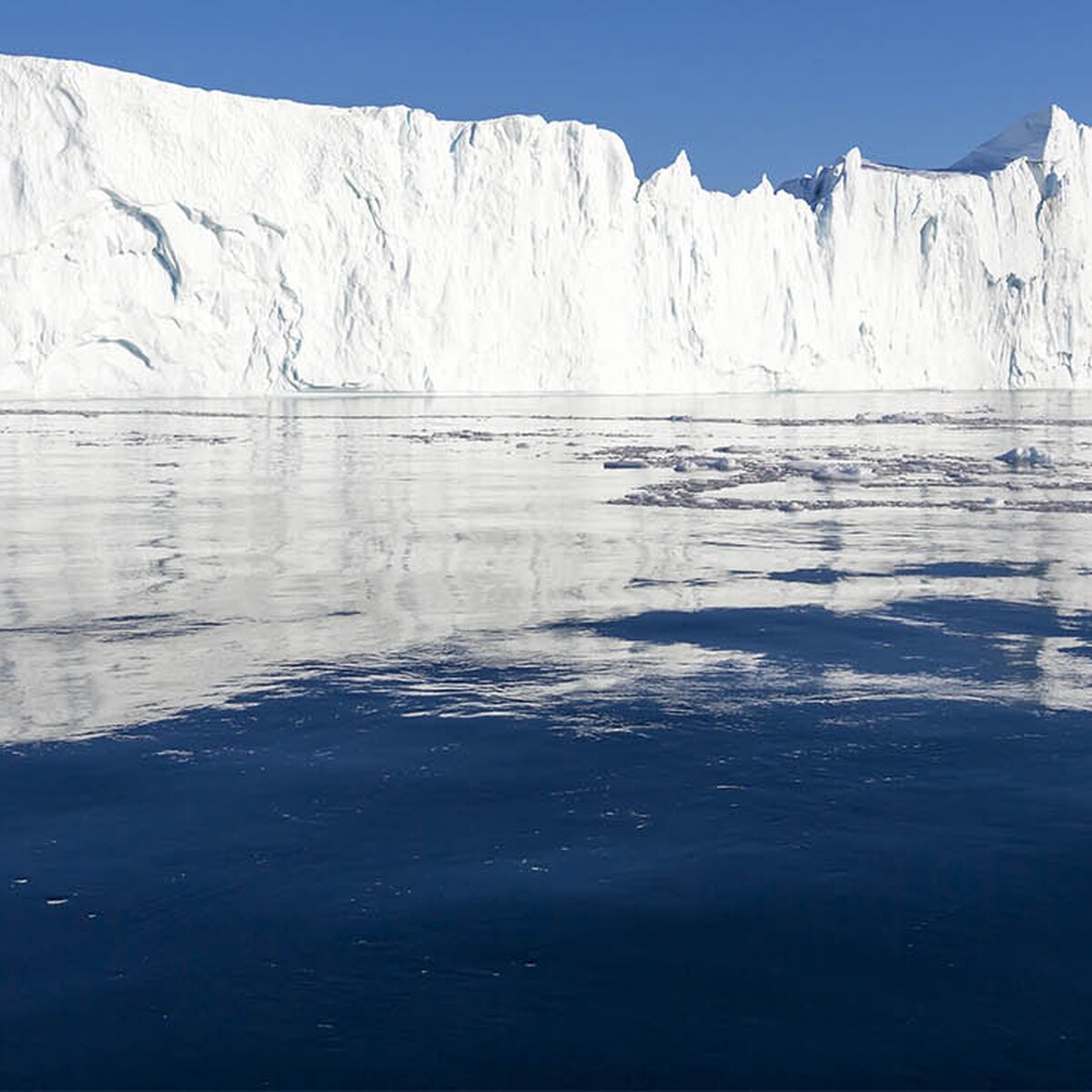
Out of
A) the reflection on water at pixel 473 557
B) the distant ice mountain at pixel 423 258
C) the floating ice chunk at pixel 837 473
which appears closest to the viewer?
the reflection on water at pixel 473 557

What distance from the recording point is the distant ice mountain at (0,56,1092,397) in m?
51.2

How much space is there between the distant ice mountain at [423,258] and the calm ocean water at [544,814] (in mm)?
42019

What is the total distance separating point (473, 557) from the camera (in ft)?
40.6

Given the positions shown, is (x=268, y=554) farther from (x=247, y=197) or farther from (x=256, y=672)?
(x=247, y=197)

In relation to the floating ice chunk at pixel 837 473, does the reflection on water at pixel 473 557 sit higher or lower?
lower

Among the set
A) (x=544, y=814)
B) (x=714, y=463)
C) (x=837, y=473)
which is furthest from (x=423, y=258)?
(x=544, y=814)

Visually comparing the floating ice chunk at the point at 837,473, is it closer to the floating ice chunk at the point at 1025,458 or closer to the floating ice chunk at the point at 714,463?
the floating ice chunk at the point at 714,463

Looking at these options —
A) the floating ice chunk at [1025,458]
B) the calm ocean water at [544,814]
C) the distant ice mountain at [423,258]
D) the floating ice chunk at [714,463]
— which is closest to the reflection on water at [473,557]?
the calm ocean water at [544,814]

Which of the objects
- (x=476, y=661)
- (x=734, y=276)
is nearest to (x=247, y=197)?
(x=734, y=276)

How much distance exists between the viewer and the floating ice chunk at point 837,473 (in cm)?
2042

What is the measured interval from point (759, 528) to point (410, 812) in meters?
9.54

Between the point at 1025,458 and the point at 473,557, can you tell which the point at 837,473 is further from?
the point at 473,557

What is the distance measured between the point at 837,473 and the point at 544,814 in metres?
16.0

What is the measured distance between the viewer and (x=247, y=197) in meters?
54.2
